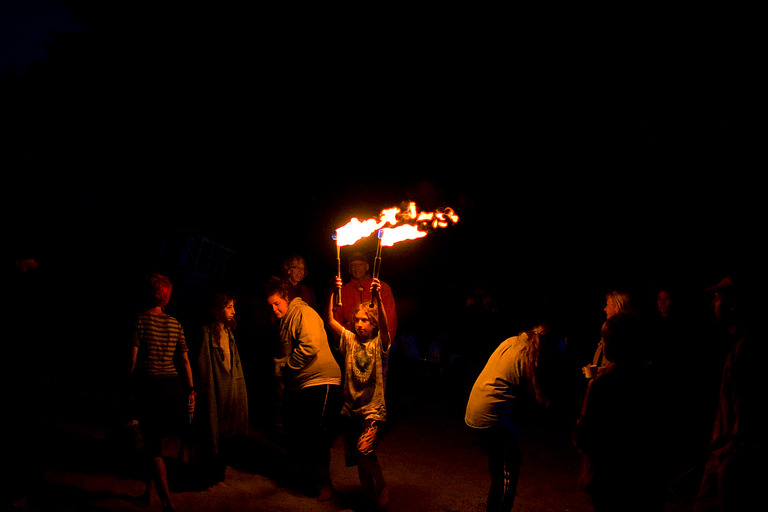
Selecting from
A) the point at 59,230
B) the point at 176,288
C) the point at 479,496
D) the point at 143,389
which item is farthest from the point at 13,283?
the point at 479,496

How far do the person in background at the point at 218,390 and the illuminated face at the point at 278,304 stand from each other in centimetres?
46

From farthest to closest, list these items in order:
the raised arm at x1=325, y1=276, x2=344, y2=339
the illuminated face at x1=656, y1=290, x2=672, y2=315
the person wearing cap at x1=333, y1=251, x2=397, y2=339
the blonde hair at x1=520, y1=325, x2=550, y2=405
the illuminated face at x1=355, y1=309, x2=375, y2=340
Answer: the person wearing cap at x1=333, y1=251, x2=397, y2=339, the illuminated face at x1=656, y1=290, x2=672, y2=315, the raised arm at x1=325, y1=276, x2=344, y2=339, the illuminated face at x1=355, y1=309, x2=375, y2=340, the blonde hair at x1=520, y1=325, x2=550, y2=405

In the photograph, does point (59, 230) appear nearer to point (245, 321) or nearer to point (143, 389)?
point (245, 321)

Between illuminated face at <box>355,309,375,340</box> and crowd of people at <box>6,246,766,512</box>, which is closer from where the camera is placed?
crowd of people at <box>6,246,766,512</box>

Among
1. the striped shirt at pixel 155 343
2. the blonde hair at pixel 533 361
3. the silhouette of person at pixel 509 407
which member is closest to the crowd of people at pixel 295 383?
the striped shirt at pixel 155 343

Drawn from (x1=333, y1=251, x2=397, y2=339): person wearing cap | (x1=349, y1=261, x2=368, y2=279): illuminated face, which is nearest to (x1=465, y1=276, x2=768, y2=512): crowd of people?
(x1=333, y1=251, x2=397, y2=339): person wearing cap

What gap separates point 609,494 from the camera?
304cm

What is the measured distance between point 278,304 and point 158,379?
1505 millimetres

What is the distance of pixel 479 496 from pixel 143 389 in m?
4.15

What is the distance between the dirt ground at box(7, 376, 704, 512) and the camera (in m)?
4.59

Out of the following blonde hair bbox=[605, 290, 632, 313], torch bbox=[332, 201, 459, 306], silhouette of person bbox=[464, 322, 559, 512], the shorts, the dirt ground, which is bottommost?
the dirt ground

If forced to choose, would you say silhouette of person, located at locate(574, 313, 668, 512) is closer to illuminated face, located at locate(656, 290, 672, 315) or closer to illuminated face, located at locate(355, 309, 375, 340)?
illuminated face, located at locate(355, 309, 375, 340)

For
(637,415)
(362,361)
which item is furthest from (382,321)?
(637,415)

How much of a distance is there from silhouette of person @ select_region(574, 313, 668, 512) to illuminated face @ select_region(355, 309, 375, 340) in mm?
2438
